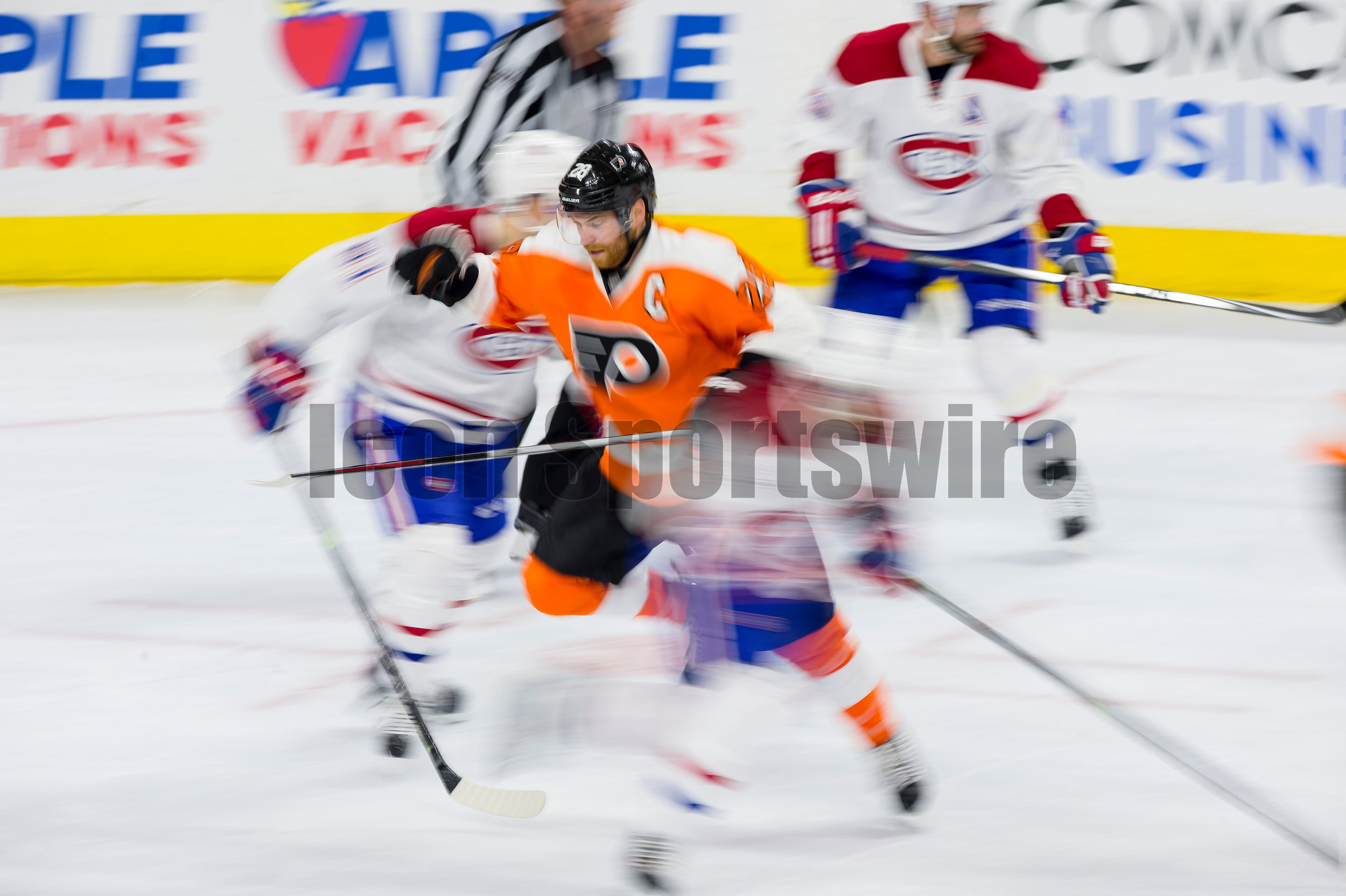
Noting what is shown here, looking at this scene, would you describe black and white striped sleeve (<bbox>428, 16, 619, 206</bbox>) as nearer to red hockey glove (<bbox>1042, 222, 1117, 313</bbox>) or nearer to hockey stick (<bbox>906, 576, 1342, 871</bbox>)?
red hockey glove (<bbox>1042, 222, 1117, 313</bbox>)

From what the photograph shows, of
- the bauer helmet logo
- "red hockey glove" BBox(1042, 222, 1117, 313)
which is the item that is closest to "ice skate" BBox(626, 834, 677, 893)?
the bauer helmet logo

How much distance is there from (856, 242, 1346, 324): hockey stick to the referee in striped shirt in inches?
27.2

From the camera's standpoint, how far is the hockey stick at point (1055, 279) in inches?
116

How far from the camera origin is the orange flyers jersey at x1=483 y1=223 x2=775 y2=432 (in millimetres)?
1908

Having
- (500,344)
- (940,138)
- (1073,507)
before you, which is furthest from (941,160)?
(500,344)

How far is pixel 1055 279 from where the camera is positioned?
3033mm

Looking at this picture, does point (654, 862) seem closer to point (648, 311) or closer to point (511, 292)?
point (648, 311)

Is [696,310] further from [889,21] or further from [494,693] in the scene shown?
[889,21]

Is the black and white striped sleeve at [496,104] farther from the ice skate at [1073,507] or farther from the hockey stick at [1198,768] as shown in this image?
the ice skate at [1073,507]

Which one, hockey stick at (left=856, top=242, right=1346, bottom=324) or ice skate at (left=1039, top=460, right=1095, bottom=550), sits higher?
hockey stick at (left=856, top=242, right=1346, bottom=324)

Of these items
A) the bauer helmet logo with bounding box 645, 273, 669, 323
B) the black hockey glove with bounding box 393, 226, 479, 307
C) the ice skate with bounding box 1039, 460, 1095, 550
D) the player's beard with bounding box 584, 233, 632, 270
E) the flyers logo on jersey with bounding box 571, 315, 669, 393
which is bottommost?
the ice skate with bounding box 1039, 460, 1095, 550

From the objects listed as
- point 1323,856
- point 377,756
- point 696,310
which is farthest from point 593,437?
point 1323,856

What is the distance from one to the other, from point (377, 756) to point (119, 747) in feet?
1.33

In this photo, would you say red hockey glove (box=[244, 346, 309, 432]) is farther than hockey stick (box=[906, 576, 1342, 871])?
Yes
